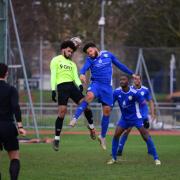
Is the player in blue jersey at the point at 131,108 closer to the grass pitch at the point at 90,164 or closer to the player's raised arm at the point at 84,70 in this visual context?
the grass pitch at the point at 90,164

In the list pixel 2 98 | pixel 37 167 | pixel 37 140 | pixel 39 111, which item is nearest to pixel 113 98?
pixel 37 167

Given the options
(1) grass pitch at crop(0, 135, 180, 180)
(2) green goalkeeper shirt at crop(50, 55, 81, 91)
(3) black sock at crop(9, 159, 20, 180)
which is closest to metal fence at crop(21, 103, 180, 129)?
(1) grass pitch at crop(0, 135, 180, 180)

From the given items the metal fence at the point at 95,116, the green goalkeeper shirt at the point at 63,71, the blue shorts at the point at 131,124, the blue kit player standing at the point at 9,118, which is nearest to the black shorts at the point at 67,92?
the green goalkeeper shirt at the point at 63,71

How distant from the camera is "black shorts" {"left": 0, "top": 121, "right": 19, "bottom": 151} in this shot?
41.9ft

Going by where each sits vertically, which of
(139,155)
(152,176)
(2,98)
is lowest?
(139,155)

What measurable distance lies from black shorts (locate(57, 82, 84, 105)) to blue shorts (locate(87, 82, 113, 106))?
292mm

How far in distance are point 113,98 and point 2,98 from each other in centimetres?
536

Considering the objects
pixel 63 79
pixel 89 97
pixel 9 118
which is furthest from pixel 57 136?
pixel 9 118

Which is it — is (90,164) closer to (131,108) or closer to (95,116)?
(131,108)

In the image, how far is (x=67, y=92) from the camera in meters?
17.8

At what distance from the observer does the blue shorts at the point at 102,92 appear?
1785 centimetres

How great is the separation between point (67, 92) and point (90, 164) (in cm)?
177

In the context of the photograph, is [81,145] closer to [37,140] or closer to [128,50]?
[37,140]

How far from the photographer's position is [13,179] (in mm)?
12859
